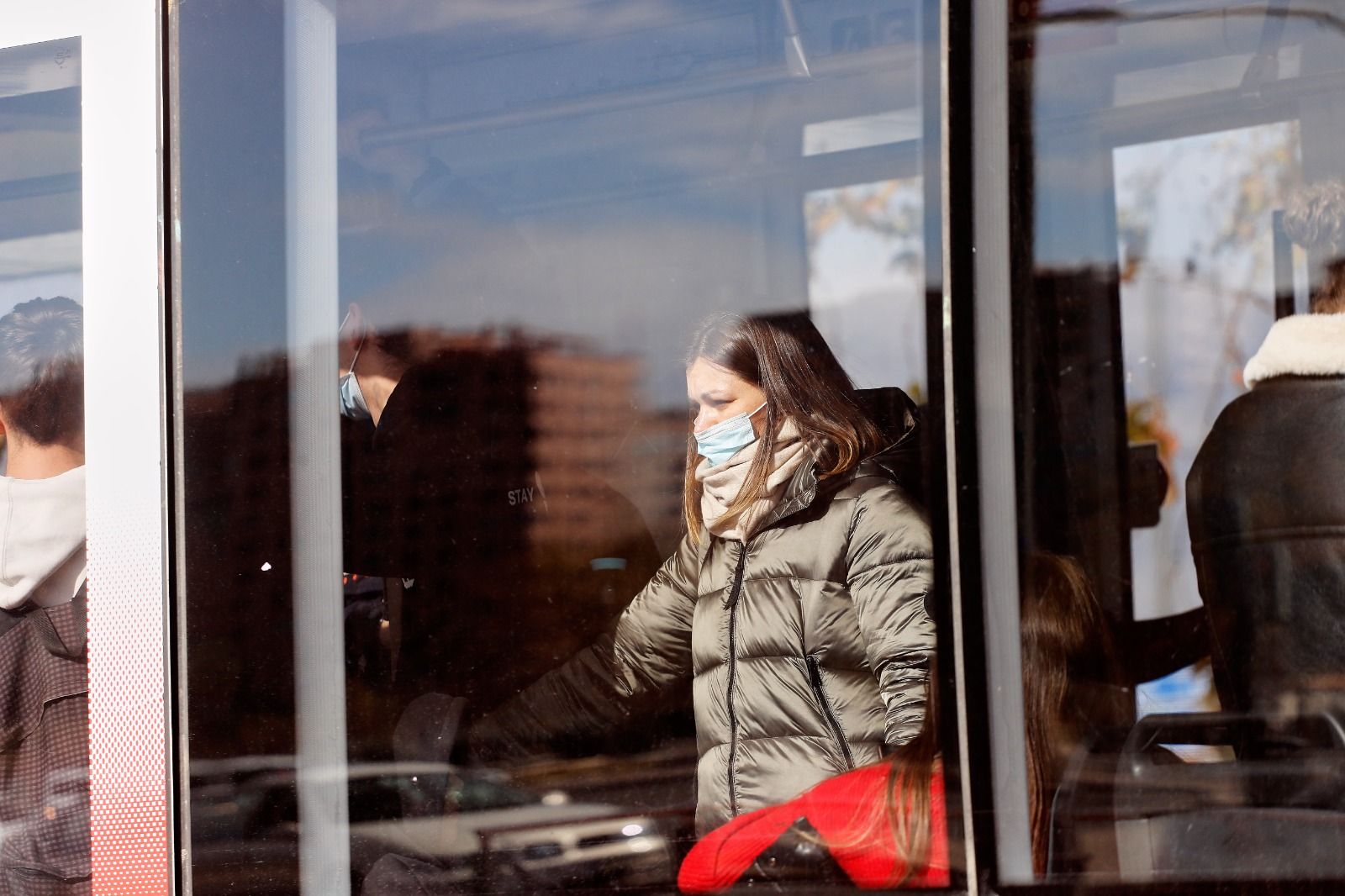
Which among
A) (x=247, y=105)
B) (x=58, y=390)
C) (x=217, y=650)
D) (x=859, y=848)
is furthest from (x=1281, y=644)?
(x=58, y=390)

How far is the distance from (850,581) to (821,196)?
59 cm

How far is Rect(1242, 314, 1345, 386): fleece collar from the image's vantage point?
1.78m

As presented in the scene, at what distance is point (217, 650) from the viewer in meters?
1.92

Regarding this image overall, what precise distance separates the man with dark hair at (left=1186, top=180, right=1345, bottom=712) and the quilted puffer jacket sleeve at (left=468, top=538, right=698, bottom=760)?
798 millimetres

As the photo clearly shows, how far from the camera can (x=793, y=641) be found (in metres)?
1.80

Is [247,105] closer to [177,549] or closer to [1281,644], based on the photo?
[177,549]

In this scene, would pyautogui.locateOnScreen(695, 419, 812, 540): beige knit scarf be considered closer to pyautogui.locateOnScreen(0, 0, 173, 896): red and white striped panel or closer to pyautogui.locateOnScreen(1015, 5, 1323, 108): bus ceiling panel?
pyautogui.locateOnScreen(1015, 5, 1323, 108): bus ceiling panel

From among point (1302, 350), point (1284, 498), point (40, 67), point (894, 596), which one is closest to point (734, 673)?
point (894, 596)

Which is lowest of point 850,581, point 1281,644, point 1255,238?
point 1281,644

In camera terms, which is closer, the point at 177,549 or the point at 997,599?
the point at 997,599

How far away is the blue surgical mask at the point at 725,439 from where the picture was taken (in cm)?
183

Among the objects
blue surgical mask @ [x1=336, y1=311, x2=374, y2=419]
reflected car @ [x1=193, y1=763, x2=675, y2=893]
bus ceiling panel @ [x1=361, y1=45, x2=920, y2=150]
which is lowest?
reflected car @ [x1=193, y1=763, x2=675, y2=893]

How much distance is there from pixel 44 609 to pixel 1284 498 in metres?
2.01

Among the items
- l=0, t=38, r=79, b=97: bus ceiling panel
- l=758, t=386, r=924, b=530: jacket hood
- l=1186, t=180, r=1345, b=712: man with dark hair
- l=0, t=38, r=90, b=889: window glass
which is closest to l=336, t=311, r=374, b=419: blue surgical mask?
l=0, t=38, r=90, b=889: window glass
